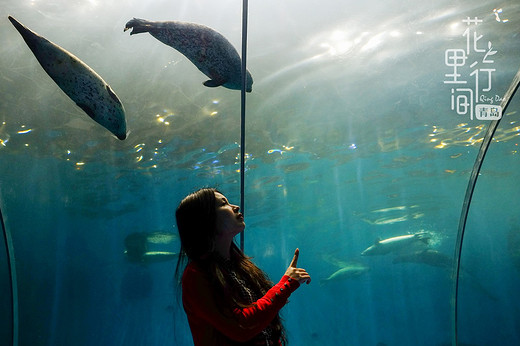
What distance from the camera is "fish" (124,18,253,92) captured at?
6.95 feet

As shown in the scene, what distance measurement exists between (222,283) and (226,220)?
0.46 metres

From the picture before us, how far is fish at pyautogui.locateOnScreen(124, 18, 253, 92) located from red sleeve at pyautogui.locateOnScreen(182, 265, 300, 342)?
1.31 metres

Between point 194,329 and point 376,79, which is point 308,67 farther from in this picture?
point 194,329

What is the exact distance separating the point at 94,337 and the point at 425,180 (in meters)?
30.1

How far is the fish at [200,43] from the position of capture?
83.4 inches

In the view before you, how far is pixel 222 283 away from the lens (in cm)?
197

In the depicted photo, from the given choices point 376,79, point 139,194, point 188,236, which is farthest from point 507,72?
point 139,194

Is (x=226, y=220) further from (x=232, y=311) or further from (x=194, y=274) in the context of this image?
(x=232, y=311)

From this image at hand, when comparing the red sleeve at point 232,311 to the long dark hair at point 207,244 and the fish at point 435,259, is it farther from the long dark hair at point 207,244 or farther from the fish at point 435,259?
the fish at point 435,259

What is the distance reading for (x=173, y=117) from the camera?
1102 cm

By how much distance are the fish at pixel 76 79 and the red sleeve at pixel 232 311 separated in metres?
1.17

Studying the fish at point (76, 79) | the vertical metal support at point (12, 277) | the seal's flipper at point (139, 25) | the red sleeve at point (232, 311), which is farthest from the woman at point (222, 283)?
the vertical metal support at point (12, 277)

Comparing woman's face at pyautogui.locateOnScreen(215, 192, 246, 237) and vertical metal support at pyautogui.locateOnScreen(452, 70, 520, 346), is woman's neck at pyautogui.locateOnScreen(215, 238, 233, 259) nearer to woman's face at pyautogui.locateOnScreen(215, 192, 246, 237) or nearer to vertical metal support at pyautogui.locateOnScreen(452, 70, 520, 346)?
woman's face at pyautogui.locateOnScreen(215, 192, 246, 237)

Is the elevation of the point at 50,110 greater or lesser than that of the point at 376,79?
lesser
